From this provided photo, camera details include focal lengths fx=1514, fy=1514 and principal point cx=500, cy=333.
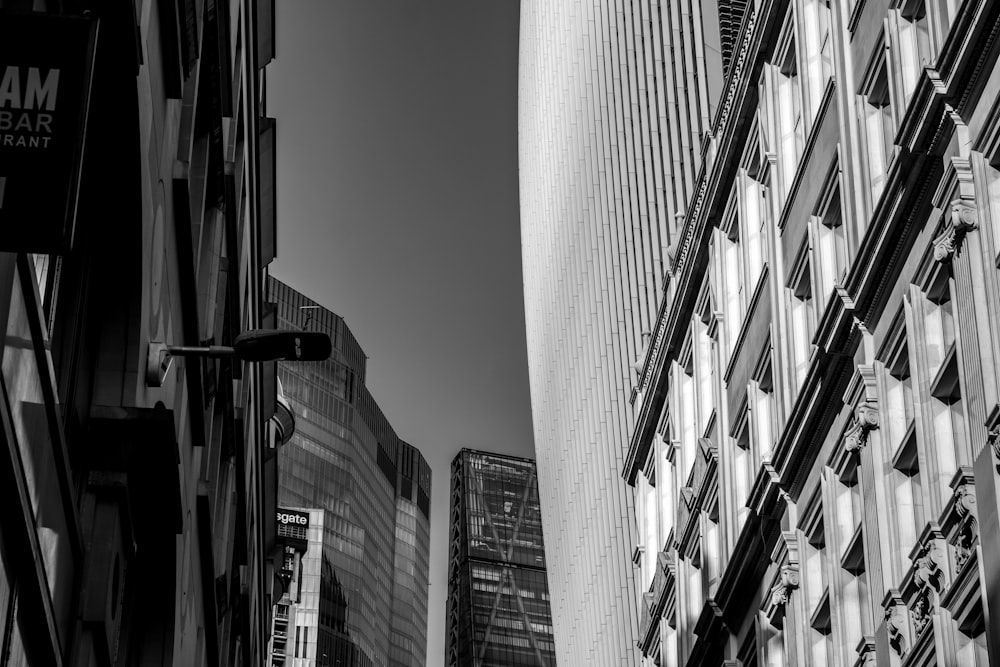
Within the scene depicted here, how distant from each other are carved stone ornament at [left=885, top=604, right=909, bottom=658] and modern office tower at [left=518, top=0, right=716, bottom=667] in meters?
44.4

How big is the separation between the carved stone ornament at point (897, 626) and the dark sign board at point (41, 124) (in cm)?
2146

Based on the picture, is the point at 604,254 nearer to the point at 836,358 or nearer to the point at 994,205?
the point at 836,358

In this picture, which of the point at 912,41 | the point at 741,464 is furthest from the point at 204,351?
the point at 741,464

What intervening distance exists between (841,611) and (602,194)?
66.3 metres

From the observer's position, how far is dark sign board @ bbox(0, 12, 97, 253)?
827cm

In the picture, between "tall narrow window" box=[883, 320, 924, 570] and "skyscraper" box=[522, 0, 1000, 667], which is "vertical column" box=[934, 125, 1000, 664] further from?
"tall narrow window" box=[883, 320, 924, 570]

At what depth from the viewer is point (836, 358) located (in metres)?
32.1

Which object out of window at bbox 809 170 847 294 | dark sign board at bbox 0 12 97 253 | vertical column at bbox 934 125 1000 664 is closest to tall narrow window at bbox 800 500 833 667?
window at bbox 809 170 847 294

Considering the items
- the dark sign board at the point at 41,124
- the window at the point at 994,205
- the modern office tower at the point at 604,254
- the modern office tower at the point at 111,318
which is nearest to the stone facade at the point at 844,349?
the window at the point at 994,205

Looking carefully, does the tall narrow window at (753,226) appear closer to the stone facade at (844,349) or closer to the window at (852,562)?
Result: the stone facade at (844,349)

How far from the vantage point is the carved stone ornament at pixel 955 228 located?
25.2 meters

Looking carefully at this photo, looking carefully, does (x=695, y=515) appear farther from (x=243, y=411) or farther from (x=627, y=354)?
(x=627, y=354)

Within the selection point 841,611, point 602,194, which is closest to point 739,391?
point 841,611

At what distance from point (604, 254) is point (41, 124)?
86008mm
